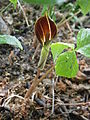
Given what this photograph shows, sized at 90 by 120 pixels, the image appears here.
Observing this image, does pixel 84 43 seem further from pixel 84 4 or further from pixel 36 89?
pixel 36 89

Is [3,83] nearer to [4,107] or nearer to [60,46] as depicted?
[4,107]

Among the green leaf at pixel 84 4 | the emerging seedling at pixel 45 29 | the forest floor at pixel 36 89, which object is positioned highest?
the green leaf at pixel 84 4

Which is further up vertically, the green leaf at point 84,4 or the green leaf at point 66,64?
→ the green leaf at point 84,4

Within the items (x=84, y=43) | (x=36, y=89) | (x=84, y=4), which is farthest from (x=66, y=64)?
(x=36, y=89)

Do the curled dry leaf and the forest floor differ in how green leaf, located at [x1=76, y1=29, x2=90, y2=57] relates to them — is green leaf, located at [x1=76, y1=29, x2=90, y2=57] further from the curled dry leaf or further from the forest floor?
the forest floor

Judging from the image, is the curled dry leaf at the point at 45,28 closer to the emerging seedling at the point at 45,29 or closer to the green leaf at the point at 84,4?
the emerging seedling at the point at 45,29

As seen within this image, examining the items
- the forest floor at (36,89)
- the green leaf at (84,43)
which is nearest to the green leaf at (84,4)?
the green leaf at (84,43)

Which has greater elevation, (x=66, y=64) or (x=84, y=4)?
(x=84, y=4)

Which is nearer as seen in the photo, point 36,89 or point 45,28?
point 45,28
